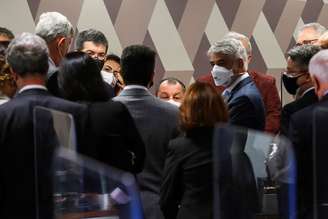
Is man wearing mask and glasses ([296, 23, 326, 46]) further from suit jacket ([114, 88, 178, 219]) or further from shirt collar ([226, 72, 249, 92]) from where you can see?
suit jacket ([114, 88, 178, 219])

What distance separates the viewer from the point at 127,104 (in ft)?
11.1

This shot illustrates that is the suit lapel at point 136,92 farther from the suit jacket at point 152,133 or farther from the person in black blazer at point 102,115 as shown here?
the person in black blazer at point 102,115

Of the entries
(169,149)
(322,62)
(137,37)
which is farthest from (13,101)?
(137,37)

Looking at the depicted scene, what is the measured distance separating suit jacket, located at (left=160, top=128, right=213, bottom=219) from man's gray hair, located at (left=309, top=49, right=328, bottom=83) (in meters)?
0.59

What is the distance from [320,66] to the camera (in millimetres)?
3256

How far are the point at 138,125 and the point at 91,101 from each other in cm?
34

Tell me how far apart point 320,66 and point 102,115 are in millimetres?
987

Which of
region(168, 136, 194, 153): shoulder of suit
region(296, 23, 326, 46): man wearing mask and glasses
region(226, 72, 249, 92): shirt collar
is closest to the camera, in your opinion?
region(168, 136, 194, 153): shoulder of suit

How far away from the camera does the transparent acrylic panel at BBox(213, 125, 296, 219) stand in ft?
7.55

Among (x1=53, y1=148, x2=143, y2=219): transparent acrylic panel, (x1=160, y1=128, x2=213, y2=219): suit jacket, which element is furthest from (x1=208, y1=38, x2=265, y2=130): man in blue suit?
(x1=53, y1=148, x2=143, y2=219): transparent acrylic panel

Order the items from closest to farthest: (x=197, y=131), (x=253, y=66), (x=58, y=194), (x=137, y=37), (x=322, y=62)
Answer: (x=58, y=194)
(x=197, y=131)
(x=322, y=62)
(x=137, y=37)
(x=253, y=66)

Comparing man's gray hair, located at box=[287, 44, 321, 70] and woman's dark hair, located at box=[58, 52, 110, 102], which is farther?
man's gray hair, located at box=[287, 44, 321, 70]

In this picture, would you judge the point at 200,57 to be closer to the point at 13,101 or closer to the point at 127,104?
the point at 127,104

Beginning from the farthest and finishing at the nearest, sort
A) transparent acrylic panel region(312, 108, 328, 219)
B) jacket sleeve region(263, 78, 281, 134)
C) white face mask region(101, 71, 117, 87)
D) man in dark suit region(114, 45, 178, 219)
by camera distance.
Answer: jacket sleeve region(263, 78, 281, 134), white face mask region(101, 71, 117, 87), man in dark suit region(114, 45, 178, 219), transparent acrylic panel region(312, 108, 328, 219)
